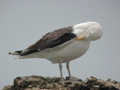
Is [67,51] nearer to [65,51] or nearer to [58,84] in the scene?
[65,51]

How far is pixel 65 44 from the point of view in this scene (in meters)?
2.97

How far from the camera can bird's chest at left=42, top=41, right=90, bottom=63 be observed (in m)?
2.98

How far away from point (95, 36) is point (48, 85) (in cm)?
68

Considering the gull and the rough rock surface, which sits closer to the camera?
the rough rock surface

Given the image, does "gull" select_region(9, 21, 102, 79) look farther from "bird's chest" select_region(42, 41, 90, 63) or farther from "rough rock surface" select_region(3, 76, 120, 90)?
"rough rock surface" select_region(3, 76, 120, 90)

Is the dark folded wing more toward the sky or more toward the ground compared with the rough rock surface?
more toward the sky

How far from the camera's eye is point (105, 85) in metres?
2.73

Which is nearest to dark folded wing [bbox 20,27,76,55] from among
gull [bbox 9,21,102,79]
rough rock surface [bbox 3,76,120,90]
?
gull [bbox 9,21,102,79]

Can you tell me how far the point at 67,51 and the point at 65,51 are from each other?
0.02 metres

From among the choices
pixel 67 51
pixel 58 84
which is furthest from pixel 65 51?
pixel 58 84

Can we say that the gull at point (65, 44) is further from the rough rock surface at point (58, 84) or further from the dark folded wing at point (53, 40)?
the rough rock surface at point (58, 84)

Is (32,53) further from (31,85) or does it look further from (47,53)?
(31,85)

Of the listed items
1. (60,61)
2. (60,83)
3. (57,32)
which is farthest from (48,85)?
(57,32)

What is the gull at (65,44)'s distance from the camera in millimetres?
2959
